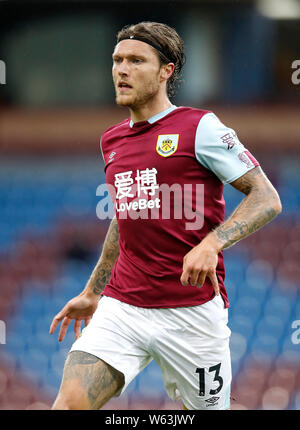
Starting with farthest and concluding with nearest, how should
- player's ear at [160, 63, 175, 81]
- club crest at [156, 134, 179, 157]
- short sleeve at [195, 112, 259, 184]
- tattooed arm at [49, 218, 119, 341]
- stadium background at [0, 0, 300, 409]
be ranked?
stadium background at [0, 0, 300, 409] → tattooed arm at [49, 218, 119, 341] → player's ear at [160, 63, 175, 81] → club crest at [156, 134, 179, 157] → short sleeve at [195, 112, 259, 184]

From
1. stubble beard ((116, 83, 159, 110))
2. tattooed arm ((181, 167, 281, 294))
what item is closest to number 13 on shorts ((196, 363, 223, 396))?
tattooed arm ((181, 167, 281, 294))

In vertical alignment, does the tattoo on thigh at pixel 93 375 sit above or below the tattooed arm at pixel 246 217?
below

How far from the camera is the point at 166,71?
3.61 m

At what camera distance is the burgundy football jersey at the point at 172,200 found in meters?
3.30

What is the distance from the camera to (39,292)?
9.04m

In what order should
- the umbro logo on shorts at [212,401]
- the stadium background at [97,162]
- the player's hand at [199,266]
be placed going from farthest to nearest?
1. the stadium background at [97,162]
2. the umbro logo on shorts at [212,401]
3. the player's hand at [199,266]

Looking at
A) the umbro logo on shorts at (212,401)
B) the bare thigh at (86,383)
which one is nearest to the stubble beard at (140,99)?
the bare thigh at (86,383)

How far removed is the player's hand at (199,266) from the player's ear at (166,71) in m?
1.03

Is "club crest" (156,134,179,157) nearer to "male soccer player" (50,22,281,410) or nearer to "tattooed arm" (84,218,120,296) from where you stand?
"male soccer player" (50,22,281,410)

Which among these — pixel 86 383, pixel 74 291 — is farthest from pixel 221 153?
pixel 74 291

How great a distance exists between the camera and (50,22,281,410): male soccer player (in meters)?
3.24

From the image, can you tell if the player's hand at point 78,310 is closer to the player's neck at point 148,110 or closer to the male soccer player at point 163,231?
the male soccer player at point 163,231

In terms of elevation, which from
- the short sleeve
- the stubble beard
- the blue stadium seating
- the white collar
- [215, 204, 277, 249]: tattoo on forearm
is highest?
the stubble beard

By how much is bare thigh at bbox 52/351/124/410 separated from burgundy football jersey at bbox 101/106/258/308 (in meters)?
0.36
